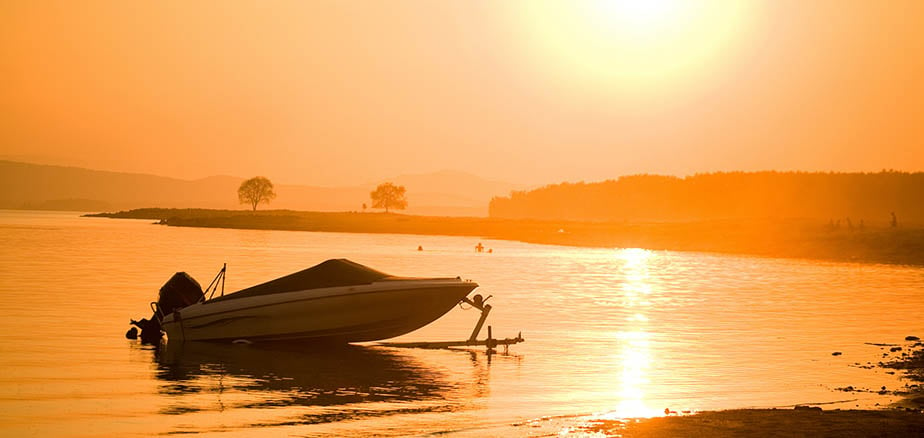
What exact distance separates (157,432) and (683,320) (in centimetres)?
2557

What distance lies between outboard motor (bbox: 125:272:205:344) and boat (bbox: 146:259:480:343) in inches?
2.6

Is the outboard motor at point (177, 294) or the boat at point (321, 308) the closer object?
the boat at point (321, 308)

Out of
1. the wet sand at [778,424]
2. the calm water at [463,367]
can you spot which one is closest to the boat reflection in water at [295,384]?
the calm water at [463,367]

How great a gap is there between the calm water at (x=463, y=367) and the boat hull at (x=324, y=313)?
54cm

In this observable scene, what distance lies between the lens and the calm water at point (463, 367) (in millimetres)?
18672

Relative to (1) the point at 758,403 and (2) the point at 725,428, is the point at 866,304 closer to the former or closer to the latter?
(1) the point at 758,403

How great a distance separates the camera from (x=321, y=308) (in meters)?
28.0

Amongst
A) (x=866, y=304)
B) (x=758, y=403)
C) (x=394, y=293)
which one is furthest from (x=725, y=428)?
(x=866, y=304)

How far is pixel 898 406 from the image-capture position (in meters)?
18.8

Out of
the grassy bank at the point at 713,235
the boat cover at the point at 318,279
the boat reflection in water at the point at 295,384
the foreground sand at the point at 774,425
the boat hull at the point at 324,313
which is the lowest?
the boat reflection in water at the point at 295,384

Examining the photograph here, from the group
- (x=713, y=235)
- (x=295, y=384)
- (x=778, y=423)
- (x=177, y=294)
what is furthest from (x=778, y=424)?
(x=713, y=235)

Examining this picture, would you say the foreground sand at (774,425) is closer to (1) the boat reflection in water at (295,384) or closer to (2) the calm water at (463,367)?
(2) the calm water at (463,367)

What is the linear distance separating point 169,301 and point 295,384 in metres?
8.53

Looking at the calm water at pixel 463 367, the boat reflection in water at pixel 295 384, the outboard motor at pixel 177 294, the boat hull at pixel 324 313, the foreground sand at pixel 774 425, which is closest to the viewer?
the foreground sand at pixel 774 425
